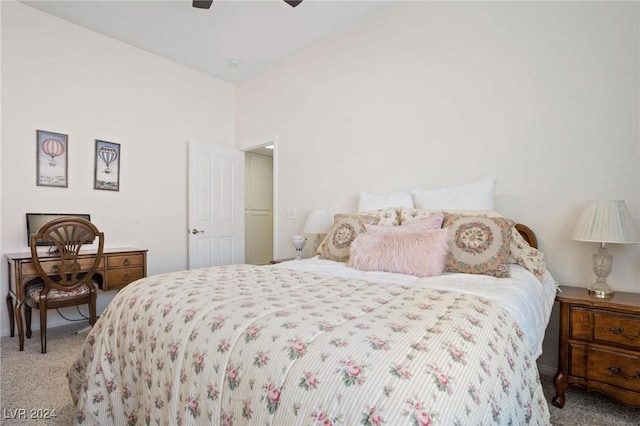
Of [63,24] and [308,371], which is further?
[63,24]

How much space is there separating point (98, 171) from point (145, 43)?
1492mm

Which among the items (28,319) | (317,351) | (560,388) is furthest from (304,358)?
(28,319)

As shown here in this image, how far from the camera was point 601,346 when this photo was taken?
1630mm

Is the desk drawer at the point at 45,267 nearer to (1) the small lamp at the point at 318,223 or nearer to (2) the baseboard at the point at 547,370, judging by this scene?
(1) the small lamp at the point at 318,223

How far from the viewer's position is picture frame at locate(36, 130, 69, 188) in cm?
297

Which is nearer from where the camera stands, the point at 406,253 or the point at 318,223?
the point at 406,253

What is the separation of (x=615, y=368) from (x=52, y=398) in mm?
3025

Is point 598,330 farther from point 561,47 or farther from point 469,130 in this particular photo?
point 561,47

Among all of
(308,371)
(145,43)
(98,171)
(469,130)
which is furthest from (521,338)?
(145,43)

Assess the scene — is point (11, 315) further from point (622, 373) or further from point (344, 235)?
point (622, 373)

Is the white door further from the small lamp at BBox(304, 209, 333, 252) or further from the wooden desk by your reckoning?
the small lamp at BBox(304, 209, 333, 252)

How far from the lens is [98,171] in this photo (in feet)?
10.9

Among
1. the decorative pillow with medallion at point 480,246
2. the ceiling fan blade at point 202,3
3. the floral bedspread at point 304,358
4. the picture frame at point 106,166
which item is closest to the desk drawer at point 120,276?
the picture frame at point 106,166

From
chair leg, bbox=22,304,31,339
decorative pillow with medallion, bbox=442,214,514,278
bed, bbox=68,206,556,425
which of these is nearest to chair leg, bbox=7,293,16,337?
chair leg, bbox=22,304,31,339
